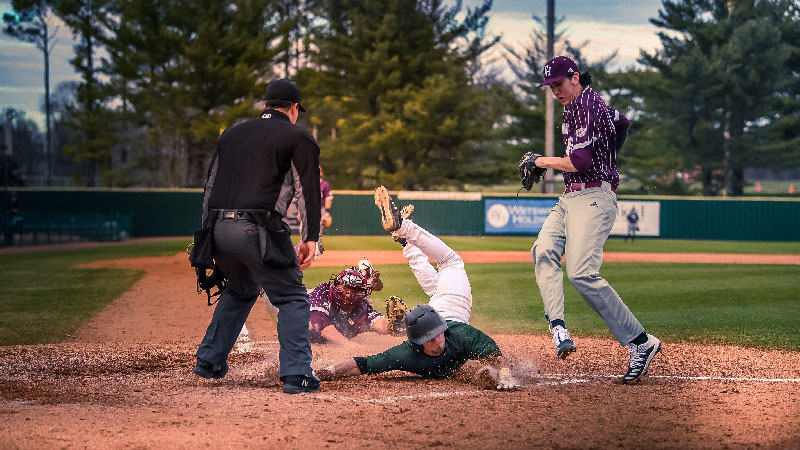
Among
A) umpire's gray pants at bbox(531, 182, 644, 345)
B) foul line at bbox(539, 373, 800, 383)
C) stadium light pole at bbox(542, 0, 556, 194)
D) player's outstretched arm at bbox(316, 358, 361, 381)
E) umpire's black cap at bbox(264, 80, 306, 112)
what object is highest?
stadium light pole at bbox(542, 0, 556, 194)

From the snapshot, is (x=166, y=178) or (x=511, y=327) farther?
(x=166, y=178)

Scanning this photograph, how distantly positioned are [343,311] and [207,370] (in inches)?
94.3

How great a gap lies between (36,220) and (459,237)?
577 inches

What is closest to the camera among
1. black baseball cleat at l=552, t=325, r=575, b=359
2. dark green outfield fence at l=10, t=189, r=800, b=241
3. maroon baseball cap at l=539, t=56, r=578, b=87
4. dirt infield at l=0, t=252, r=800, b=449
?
dirt infield at l=0, t=252, r=800, b=449

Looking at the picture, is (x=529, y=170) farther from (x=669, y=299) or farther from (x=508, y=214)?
(x=508, y=214)

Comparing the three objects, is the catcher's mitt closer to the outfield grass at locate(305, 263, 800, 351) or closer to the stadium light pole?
the outfield grass at locate(305, 263, 800, 351)

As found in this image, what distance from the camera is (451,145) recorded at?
149ft

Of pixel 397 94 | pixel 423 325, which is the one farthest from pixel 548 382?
pixel 397 94

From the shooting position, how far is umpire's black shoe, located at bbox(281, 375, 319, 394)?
19.4 feet

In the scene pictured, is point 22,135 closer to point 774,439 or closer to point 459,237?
point 459,237

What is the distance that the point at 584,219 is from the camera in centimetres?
645

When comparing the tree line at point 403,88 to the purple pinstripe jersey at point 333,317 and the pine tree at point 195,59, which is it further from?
the purple pinstripe jersey at point 333,317

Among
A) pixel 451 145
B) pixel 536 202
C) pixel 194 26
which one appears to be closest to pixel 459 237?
pixel 536 202

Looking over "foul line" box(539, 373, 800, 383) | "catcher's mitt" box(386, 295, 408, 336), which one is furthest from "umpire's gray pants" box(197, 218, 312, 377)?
"catcher's mitt" box(386, 295, 408, 336)
